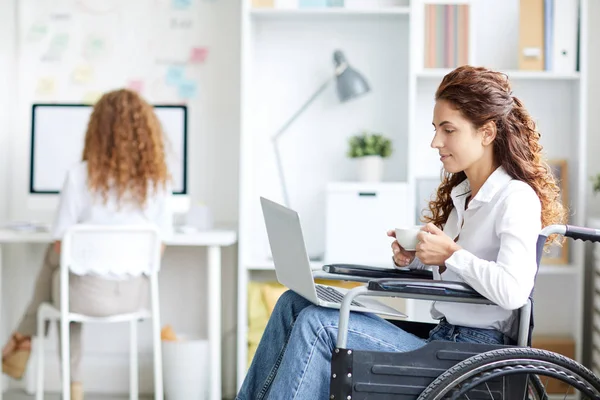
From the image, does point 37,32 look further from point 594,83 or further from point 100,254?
point 594,83

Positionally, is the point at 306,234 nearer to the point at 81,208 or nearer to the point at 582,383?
the point at 81,208

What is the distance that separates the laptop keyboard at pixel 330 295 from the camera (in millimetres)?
1769

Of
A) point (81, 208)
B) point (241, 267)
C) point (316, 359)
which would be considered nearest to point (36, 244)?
point (81, 208)

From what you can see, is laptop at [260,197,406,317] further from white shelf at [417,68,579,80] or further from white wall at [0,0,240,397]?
white wall at [0,0,240,397]

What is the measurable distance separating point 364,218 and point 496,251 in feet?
5.07

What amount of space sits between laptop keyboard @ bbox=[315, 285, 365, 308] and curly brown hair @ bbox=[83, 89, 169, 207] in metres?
1.29

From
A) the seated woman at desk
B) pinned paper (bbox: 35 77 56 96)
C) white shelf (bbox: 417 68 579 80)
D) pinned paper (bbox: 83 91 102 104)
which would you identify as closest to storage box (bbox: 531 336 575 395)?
white shelf (bbox: 417 68 579 80)

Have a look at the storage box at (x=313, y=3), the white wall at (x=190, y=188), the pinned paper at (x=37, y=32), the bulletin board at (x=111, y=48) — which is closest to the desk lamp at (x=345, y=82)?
the storage box at (x=313, y=3)

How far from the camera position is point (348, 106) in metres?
3.59

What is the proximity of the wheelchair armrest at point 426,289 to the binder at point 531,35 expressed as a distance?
1.94 metres

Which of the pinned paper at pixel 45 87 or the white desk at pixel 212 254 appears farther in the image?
the pinned paper at pixel 45 87

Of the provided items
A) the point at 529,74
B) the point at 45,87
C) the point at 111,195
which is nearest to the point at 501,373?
the point at 111,195

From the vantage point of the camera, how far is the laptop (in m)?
1.63

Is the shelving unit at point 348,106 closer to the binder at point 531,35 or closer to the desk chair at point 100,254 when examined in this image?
the binder at point 531,35
